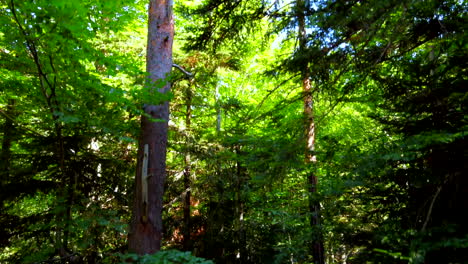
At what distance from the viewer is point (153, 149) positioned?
537cm

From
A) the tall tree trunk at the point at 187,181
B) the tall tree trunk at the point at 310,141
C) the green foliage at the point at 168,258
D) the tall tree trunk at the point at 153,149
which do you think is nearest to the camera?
the green foliage at the point at 168,258

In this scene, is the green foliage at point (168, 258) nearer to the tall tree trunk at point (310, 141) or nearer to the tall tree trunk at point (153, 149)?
the tall tree trunk at point (153, 149)

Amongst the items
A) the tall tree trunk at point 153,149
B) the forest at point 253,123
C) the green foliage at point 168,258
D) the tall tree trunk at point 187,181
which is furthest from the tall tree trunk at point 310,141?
the tall tree trunk at point 187,181

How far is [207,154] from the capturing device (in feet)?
26.9

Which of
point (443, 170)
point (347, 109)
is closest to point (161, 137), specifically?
point (443, 170)

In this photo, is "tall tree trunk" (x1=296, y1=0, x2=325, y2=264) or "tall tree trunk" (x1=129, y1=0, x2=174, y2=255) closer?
"tall tree trunk" (x1=296, y1=0, x2=325, y2=264)

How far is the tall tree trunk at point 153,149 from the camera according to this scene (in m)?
5.00

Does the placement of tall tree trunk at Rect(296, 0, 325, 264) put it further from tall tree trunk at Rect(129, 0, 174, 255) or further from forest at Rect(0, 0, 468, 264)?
tall tree trunk at Rect(129, 0, 174, 255)

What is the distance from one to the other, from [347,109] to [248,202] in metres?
6.59

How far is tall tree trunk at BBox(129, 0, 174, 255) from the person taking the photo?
16.4 feet

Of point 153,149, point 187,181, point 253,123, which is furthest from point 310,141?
point 153,149

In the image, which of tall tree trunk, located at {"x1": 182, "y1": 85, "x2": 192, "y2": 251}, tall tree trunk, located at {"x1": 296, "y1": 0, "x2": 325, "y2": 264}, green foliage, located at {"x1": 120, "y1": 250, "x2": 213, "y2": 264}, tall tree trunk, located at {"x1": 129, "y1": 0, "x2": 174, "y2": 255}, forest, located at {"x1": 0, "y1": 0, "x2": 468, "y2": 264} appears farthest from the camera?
tall tree trunk, located at {"x1": 182, "y1": 85, "x2": 192, "y2": 251}

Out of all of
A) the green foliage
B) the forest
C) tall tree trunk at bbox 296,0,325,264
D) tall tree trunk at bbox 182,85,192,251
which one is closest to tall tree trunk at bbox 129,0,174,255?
the forest

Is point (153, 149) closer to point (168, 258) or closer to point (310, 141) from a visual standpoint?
point (168, 258)
